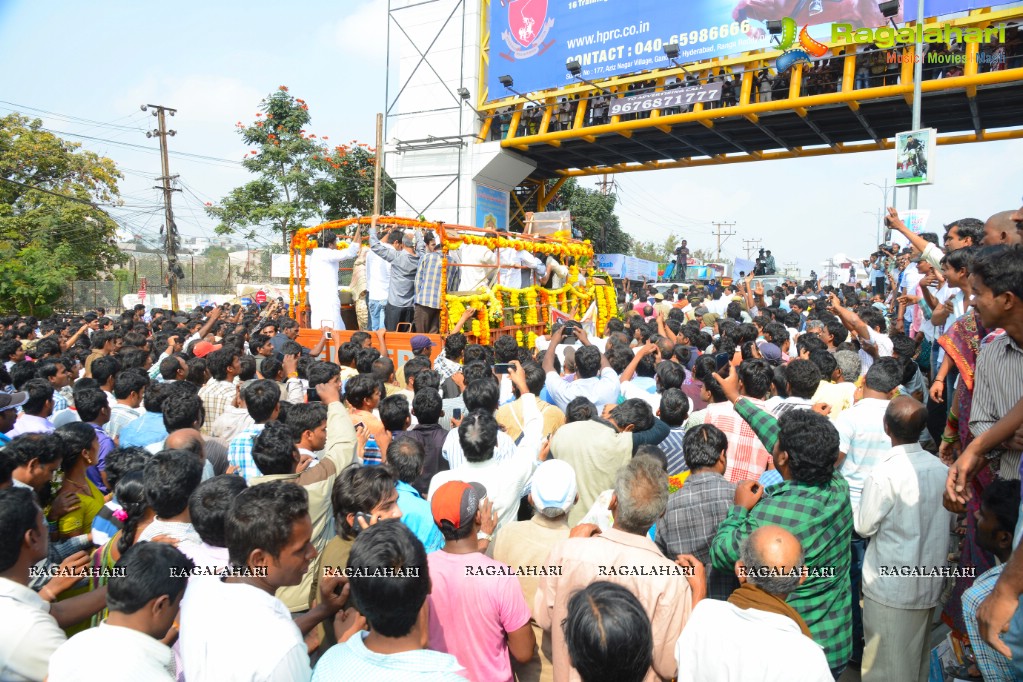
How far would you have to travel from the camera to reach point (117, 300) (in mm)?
28938

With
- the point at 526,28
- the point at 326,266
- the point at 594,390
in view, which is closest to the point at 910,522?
the point at 594,390

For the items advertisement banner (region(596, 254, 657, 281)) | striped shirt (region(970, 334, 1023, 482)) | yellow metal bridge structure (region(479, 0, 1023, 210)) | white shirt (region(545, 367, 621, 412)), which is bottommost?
white shirt (region(545, 367, 621, 412))

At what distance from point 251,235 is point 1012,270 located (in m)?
25.9

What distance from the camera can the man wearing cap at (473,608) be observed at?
2529 millimetres

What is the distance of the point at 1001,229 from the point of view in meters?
3.74

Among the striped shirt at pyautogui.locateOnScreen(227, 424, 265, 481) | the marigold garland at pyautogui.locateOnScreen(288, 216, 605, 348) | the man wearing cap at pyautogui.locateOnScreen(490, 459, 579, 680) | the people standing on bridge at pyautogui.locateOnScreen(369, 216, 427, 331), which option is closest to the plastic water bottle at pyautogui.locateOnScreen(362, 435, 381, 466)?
the striped shirt at pyautogui.locateOnScreen(227, 424, 265, 481)

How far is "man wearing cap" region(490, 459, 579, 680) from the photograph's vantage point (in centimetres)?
308

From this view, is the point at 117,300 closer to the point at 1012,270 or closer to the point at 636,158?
the point at 636,158

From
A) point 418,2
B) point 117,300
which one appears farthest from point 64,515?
point 117,300

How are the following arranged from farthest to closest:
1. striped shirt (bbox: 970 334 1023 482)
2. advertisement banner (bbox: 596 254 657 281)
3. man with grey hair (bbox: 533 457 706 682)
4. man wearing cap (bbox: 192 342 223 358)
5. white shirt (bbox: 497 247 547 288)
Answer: advertisement banner (bbox: 596 254 657 281) → white shirt (bbox: 497 247 547 288) → man wearing cap (bbox: 192 342 223 358) → striped shirt (bbox: 970 334 1023 482) → man with grey hair (bbox: 533 457 706 682)

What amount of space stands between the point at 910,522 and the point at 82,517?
4.16 m

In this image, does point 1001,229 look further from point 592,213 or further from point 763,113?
point 592,213

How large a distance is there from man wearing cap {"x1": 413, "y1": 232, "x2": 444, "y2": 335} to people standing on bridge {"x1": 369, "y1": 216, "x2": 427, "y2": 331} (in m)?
0.20

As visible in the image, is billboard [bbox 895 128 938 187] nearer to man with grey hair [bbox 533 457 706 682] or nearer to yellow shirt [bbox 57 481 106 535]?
man with grey hair [bbox 533 457 706 682]
